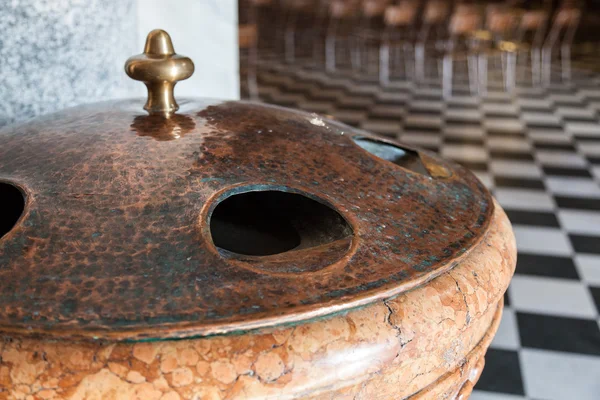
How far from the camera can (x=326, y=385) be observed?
0.74m

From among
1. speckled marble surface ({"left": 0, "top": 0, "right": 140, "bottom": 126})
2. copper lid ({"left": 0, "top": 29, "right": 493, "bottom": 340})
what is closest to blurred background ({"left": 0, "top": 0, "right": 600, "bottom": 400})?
speckled marble surface ({"left": 0, "top": 0, "right": 140, "bottom": 126})

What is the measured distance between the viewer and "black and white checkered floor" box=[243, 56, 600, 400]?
7.37 ft

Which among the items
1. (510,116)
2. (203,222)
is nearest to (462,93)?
(510,116)

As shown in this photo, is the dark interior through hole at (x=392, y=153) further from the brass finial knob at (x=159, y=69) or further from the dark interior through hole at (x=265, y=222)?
the brass finial knob at (x=159, y=69)

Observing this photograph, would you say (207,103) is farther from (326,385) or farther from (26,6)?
(326,385)

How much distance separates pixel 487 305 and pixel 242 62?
273 inches

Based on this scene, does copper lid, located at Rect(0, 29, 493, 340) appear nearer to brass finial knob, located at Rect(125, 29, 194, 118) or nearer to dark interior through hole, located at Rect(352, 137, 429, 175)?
brass finial knob, located at Rect(125, 29, 194, 118)

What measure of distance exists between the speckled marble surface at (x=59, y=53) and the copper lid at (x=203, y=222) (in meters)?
0.27

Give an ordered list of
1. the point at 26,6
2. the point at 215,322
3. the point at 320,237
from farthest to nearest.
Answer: the point at 26,6
the point at 320,237
the point at 215,322

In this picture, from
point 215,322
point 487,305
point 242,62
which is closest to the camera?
point 215,322

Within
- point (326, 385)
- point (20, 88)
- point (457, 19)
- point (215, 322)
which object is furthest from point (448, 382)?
point (457, 19)

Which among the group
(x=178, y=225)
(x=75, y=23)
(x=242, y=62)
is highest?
(x=75, y=23)

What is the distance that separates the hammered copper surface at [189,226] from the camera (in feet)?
2.35

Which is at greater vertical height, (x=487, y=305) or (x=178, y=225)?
(x=178, y=225)
